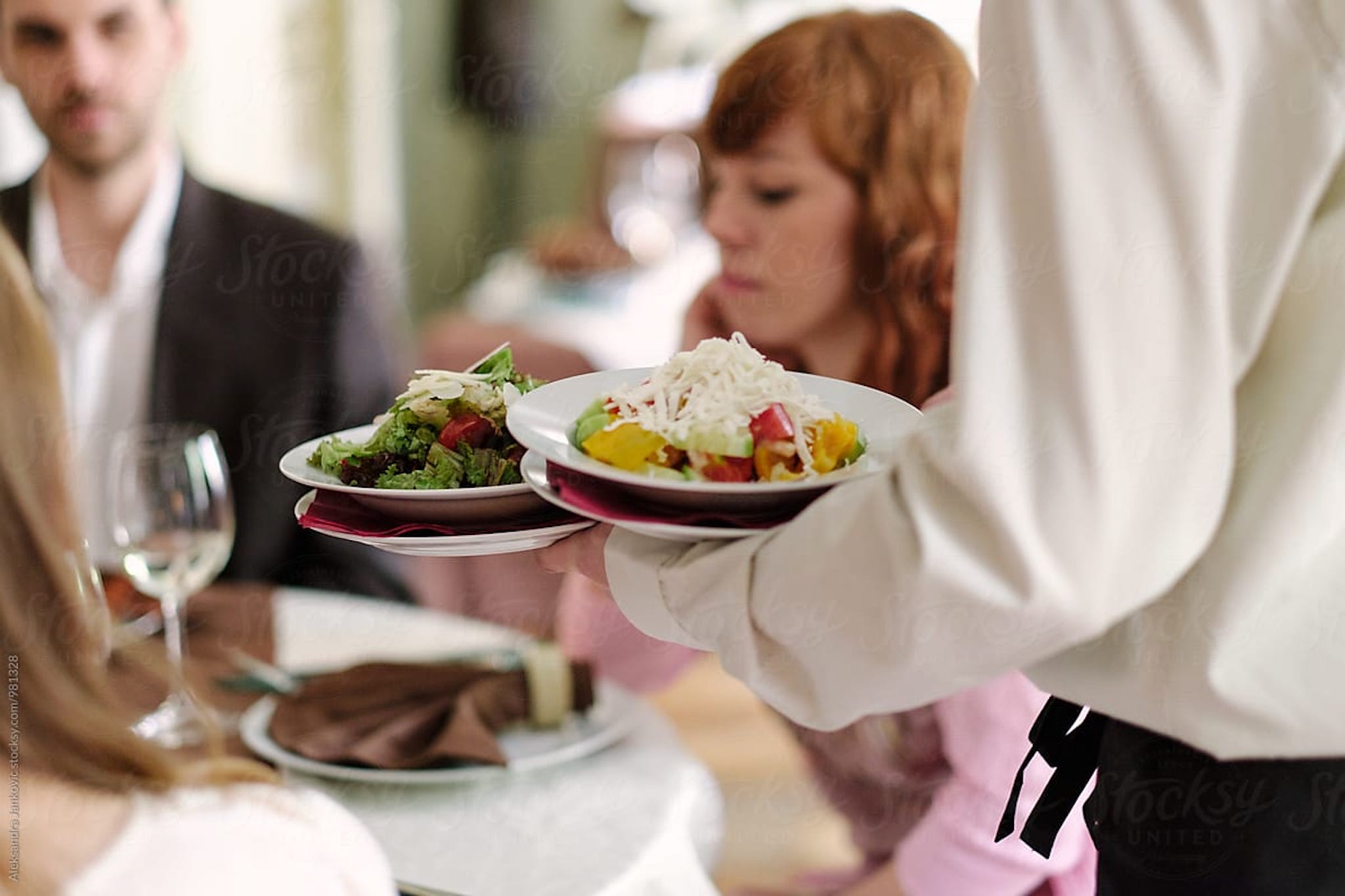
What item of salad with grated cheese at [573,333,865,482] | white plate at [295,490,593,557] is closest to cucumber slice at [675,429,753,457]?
salad with grated cheese at [573,333,865,482]

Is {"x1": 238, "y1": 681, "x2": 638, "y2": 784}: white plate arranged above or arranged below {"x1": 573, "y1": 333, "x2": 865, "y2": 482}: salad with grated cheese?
below

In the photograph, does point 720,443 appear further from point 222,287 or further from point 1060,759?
point 222,287

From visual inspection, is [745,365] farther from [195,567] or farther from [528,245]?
[528,245]

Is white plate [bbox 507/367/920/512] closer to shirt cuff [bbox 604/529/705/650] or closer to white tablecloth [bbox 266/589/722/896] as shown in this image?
shirt cuff [bbox 604/529/705/650]

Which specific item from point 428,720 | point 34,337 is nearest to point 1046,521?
point 428,720

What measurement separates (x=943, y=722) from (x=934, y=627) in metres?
0.53

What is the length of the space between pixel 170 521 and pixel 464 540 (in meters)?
0.43

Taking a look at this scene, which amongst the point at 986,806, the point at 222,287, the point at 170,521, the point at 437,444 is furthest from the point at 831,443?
the point at 222,287

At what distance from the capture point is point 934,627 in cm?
57

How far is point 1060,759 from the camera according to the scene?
30.2 inches

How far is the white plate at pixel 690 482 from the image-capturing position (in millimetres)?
641

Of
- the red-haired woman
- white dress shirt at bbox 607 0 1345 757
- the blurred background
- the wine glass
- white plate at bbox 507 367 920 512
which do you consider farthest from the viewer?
the blurred background

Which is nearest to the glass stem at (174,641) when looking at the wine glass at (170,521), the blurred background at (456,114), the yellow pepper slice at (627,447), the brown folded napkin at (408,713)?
the wine glass at (170,521)

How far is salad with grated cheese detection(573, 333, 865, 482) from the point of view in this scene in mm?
659
